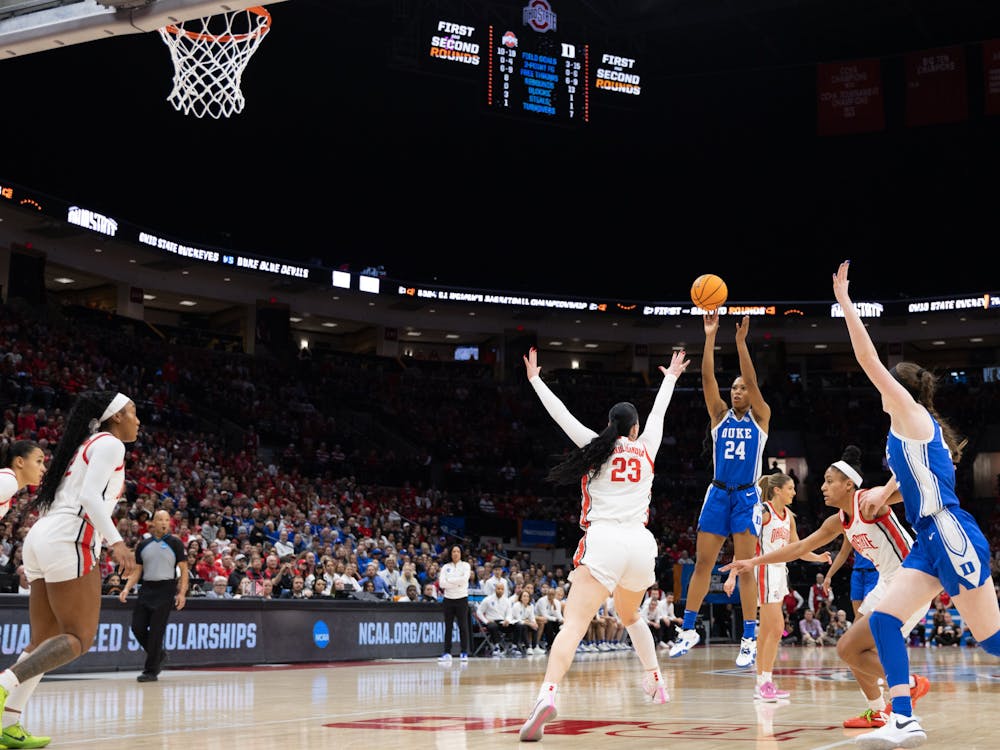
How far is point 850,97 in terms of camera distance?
104 feet

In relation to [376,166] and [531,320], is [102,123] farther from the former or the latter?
[531,320]

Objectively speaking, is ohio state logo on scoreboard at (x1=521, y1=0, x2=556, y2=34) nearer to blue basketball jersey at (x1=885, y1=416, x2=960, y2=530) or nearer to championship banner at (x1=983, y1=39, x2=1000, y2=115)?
championship banner at (x1=983, y1=39, x2=1000, y2=115)

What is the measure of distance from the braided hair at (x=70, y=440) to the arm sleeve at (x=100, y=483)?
5.9 inches

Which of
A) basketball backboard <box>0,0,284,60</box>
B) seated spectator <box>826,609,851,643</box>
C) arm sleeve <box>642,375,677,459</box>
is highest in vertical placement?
basketball backboard <box>0,0,284,60</box>

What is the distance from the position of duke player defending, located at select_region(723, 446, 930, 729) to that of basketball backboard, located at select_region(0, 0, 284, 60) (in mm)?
5427

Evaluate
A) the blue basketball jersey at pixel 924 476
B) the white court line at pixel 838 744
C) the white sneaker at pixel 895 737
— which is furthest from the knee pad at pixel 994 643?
the white court line at pixel 838 744

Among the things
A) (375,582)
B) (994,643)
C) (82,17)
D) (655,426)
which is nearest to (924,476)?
(994,643)

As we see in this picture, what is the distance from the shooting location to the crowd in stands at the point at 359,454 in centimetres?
2041

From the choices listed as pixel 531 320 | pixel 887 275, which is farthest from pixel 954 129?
pixel 531 320

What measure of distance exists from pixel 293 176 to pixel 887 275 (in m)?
23.1

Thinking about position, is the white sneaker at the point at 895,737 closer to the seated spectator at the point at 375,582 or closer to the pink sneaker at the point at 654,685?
the pink sneaker at the point at 654,685

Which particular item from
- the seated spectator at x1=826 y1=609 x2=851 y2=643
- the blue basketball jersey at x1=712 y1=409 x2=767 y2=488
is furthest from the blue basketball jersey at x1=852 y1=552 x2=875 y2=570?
the seated spectator at x1=826 y1=609 x2=851 y2=643

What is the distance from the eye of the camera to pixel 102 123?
34531mm

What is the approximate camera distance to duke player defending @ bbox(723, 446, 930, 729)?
6523 millimetres
